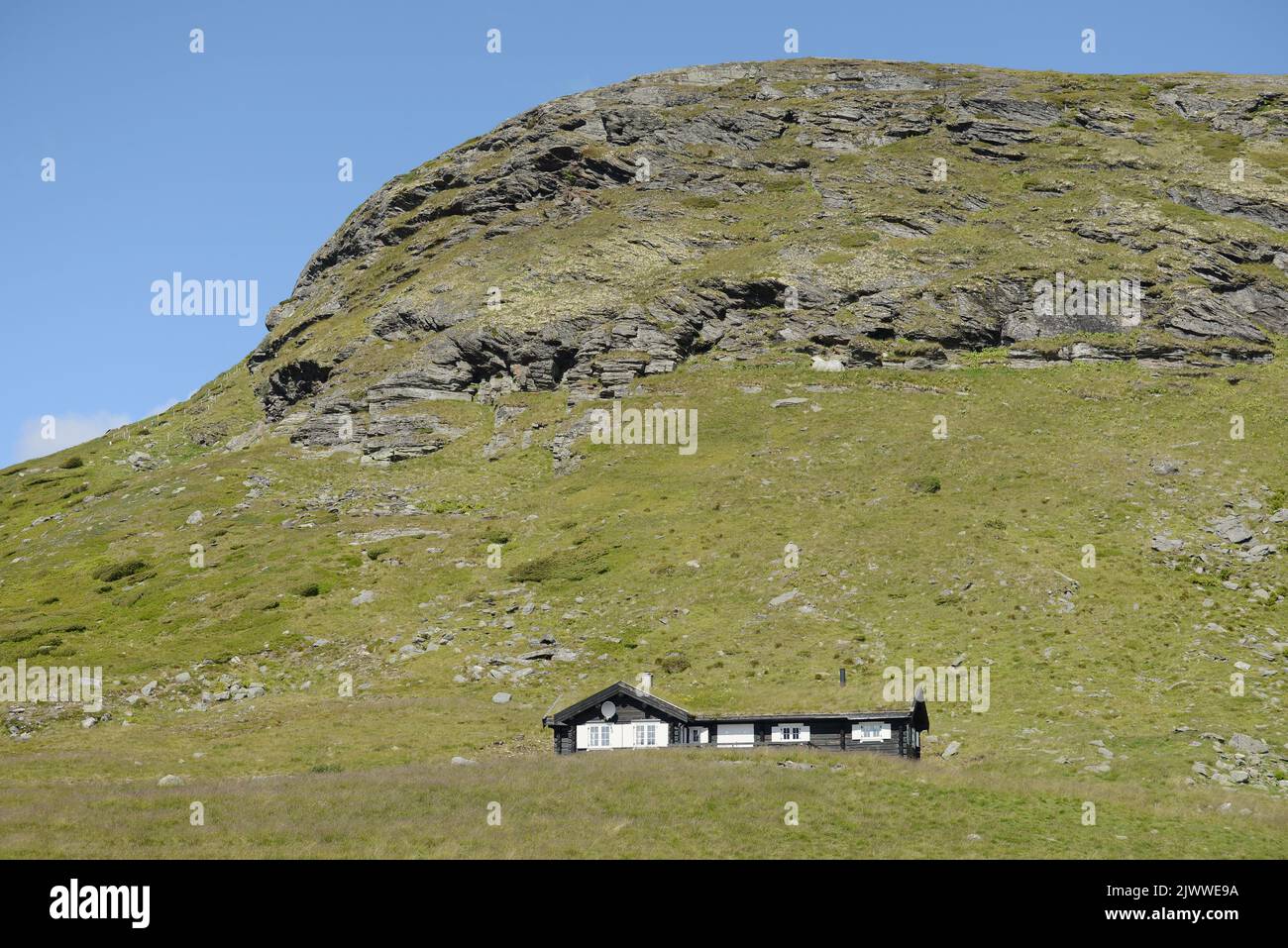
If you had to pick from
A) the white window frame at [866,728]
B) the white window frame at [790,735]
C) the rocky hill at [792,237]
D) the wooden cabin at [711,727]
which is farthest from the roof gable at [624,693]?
the rocky hill at [792,237]

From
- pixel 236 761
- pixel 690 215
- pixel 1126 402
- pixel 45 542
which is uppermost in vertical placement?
pixel 690 215

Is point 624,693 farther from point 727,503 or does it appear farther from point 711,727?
point 727,503

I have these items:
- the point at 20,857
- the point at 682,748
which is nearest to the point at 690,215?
the point at 682,748

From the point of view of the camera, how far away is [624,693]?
1877 inches

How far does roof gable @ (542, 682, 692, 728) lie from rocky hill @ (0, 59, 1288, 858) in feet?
11.3

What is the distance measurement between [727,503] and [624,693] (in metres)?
32.1

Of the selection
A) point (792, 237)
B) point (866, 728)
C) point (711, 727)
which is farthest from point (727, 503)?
point (792, 237)

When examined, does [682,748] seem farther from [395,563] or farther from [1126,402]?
[1126,402]

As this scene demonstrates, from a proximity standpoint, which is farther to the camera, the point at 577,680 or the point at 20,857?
the point at 577,680

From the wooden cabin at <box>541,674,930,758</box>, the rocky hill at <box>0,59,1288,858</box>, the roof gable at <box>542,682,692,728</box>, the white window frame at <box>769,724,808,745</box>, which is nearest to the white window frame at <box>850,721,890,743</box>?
the wooden cabin at <box>541,674,930,758</box>

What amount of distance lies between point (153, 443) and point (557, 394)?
57.5 meters

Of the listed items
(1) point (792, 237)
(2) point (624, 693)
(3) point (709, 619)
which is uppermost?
(1) point (792, 237)

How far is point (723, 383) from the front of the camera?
99.9 m

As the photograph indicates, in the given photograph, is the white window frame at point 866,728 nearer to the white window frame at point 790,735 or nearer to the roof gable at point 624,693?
the white window frame at point 790,735
